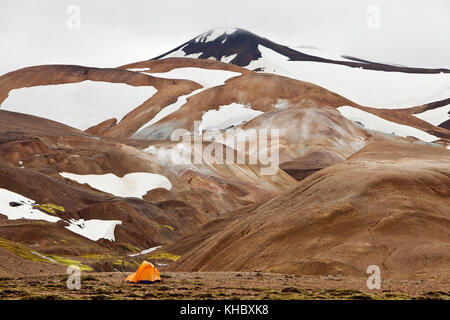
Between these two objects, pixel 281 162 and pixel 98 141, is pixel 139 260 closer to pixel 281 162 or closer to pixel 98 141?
pixel 98 141

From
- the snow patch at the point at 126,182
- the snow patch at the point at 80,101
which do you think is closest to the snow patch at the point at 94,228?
the snow patch at the point at 126,182

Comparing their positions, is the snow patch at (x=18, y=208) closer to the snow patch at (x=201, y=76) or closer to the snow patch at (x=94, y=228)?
the snow patch at (x=94, y=228)

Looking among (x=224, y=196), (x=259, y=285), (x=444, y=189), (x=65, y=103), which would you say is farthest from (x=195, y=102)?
(x=259, y=285)

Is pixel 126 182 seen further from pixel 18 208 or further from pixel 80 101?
pixel 80 101

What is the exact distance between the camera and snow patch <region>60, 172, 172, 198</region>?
92.9 metres

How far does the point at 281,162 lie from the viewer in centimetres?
13400

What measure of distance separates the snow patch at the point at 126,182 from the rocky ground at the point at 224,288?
6564 cm

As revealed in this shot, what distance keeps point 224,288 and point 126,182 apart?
2930 inches

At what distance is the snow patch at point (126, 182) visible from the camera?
3659 inches

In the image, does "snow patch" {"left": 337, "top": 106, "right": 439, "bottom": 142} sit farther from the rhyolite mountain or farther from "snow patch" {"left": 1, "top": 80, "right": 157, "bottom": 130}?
"snow patch" {"left": 1, "top": 80, "right": 157, "bottom": 130}

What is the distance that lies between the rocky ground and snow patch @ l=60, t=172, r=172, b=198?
215ft

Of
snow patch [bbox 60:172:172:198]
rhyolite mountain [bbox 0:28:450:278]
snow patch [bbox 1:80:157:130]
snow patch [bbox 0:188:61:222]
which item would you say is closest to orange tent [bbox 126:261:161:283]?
rhyolite mountain [bbox 0:28:450:278]

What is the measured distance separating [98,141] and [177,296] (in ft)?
318

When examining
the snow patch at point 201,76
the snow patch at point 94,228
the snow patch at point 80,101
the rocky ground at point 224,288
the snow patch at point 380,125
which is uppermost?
the snow patch at point 201,76
